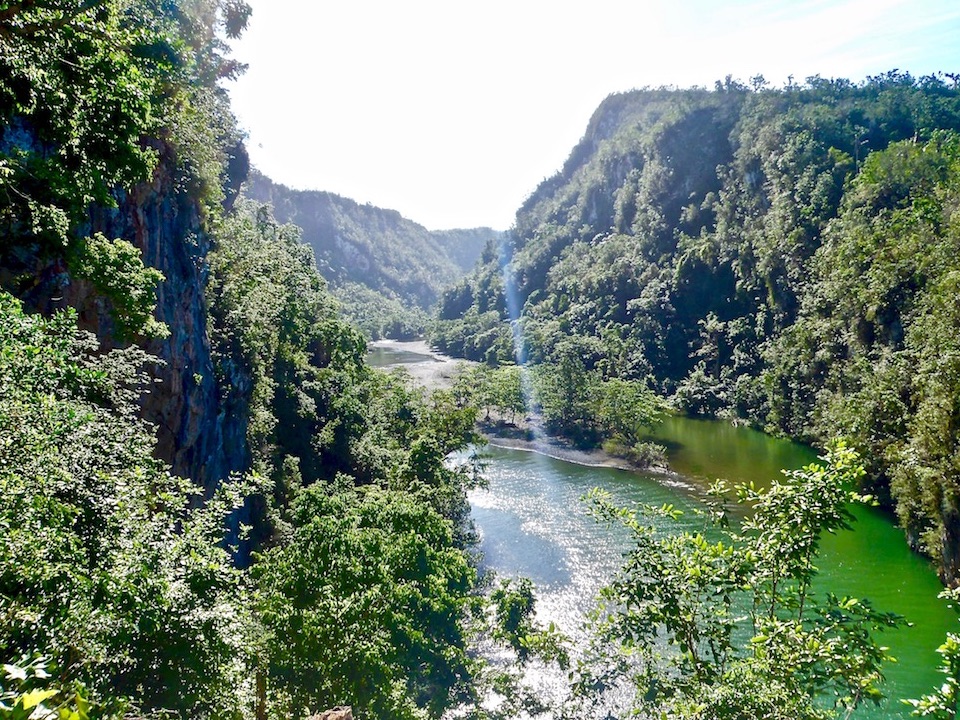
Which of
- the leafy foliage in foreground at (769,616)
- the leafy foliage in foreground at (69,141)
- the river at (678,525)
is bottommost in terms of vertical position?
the river at (678,525)

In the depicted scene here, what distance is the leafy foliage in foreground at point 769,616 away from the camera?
550 cm

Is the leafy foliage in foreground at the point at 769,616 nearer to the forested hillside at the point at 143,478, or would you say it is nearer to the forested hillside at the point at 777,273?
the forested hillside at the point at 143,478

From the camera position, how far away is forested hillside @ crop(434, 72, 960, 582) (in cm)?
3259

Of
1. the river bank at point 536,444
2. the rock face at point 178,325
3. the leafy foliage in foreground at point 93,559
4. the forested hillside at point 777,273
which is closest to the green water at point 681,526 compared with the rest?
the river bank at point 536,444

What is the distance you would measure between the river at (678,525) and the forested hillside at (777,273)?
1.98 metres

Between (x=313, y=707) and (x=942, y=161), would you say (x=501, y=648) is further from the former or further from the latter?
(x=942, y=161)

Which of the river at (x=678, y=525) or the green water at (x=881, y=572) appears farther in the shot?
the river at (x=678, y=525)

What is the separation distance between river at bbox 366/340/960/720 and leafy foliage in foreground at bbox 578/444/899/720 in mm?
8477

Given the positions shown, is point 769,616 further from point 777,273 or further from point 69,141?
point 777,273

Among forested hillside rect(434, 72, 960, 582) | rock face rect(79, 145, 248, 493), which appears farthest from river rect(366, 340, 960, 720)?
rock face rect(79, 145, 248, 493)

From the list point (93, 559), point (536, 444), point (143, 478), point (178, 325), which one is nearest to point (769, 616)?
point (93, 559)

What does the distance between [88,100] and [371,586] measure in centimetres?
1026

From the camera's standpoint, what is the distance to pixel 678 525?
32344 millimetres

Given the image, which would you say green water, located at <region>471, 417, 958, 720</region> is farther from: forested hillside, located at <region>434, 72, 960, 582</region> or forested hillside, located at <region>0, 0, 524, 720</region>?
forested hillside, located at <region>0, 0, 524, 720</region>
